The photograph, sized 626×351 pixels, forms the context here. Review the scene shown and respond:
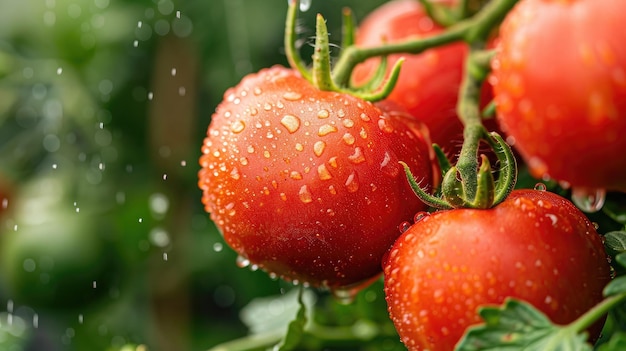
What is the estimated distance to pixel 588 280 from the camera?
563mm

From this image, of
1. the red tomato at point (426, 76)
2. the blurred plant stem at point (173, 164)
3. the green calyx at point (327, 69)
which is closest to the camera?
the green calyx at point (327, 69)

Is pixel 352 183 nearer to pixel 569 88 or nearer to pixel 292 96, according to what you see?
pixel 292 96

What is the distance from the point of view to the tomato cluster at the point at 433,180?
474mm

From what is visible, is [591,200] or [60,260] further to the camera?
[60,260]

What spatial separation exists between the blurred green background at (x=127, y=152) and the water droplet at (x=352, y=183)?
89 centimetres

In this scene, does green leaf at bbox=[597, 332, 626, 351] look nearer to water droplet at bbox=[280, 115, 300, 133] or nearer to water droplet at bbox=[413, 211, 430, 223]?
water droplet at bbox=[413, 211, 430, 223]

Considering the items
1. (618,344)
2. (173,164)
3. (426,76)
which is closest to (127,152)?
(173,164)

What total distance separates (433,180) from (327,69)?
0.12m

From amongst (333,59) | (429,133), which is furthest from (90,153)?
(429,133)

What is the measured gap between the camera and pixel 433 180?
2.32 ft

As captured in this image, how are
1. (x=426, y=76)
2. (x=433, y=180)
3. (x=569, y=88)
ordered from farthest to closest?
(x=426, y=76), (x=433, y=180), (x=569, y=88)

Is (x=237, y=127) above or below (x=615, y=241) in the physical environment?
above

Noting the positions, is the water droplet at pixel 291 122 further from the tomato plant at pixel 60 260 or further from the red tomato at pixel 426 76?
the tomato plant at pixel 60 260

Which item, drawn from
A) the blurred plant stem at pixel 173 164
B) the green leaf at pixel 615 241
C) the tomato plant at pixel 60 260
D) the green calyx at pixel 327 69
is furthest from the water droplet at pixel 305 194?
the blurred plant stem at pixel 173 164
